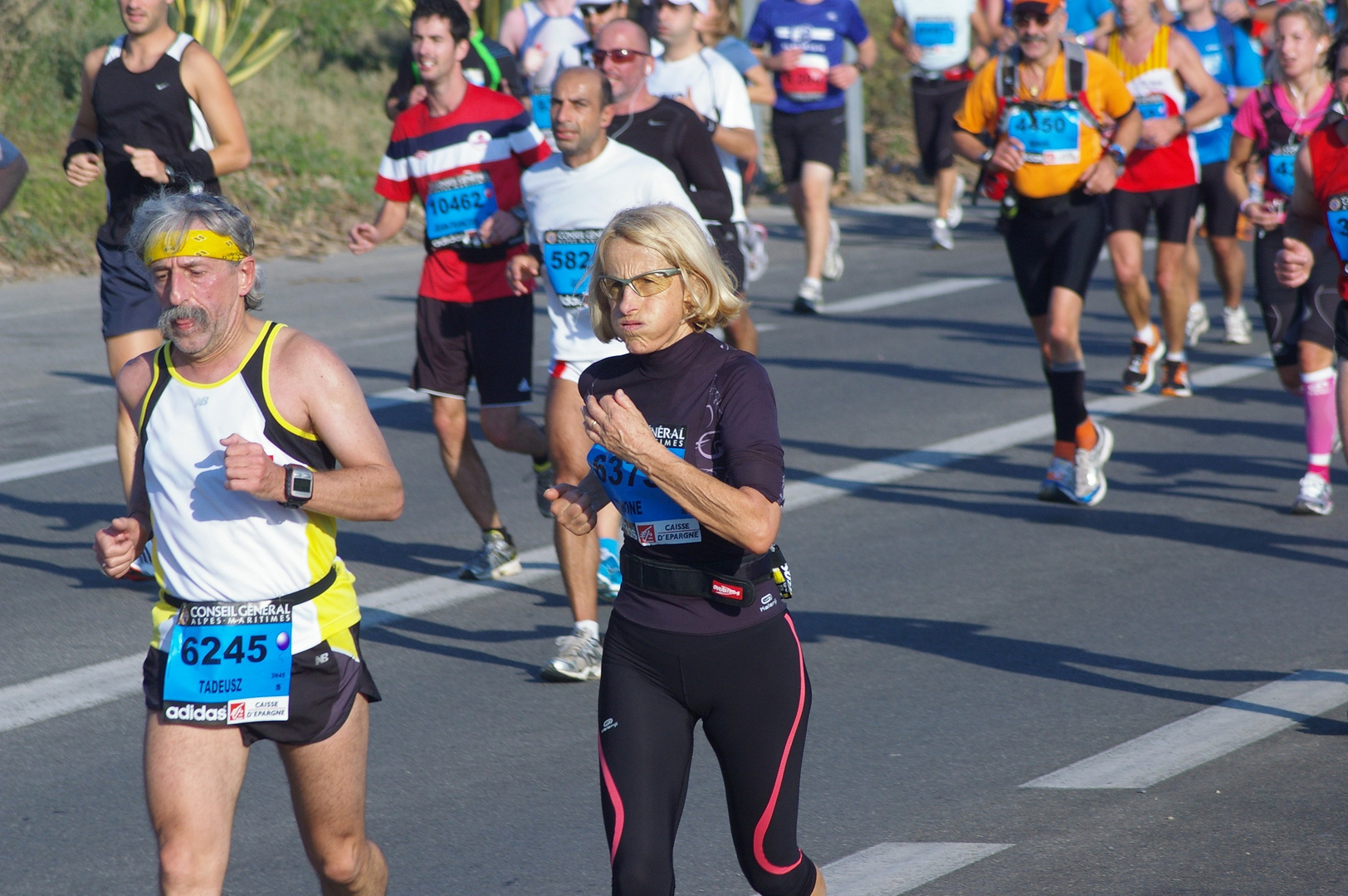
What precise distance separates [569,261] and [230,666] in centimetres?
324

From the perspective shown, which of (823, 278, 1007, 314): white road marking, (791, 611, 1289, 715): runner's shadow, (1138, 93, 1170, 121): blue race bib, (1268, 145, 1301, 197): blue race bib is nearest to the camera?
(791, 611, 1289, 715): runner's shadow

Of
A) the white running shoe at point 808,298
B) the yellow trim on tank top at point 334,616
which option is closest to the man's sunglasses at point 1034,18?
the white running shoe at point 808,298

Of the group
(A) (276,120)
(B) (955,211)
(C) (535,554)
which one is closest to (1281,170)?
(C) (535,554)

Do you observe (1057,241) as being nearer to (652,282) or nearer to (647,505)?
(652,282)

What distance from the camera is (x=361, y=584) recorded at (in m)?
7.28

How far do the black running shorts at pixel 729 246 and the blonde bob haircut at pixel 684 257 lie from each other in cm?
333

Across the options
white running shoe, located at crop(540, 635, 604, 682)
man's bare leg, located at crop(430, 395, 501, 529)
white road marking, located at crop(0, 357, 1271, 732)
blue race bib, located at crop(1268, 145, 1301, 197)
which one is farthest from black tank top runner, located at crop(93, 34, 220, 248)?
blue race bib, located at crop(1268, 145, 1301, 197)

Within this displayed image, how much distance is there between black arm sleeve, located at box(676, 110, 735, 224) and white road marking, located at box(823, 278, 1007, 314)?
21.5 ft

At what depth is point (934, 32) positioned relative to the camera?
55.5 ft

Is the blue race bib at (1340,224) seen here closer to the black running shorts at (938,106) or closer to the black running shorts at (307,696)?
the black running shorts at (307,696)

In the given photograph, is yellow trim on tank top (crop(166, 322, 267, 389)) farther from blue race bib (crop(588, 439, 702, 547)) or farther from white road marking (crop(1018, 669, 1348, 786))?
white road marking (crop(1018, 669, 1348, 786))

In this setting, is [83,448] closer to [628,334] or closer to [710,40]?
[710,40]

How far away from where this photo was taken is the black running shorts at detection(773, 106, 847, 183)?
557 inches

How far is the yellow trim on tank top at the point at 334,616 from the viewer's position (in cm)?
368
